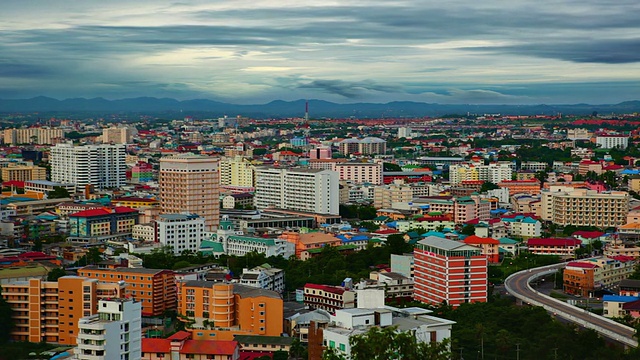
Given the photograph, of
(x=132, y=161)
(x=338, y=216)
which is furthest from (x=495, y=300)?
(x=132, y=161)

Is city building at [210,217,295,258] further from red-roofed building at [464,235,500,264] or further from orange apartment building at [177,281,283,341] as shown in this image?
orange apartment building at [177,281,283,341]

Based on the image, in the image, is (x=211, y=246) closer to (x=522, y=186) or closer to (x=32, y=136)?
(x=522, y=186)

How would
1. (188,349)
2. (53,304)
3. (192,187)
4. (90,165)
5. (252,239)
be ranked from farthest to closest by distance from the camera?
(90,165)
(192,187)
(252,239)
(53,304)
(188,349)

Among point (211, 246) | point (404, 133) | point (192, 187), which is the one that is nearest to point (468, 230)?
point (211, 246)

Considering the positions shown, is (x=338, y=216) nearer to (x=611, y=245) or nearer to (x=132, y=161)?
(x=611, y=245)

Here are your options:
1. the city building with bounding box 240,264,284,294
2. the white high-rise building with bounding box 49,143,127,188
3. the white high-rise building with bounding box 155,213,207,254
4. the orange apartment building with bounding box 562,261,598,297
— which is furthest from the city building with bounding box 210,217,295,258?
the white high-rise building with bounding box 49,143,127,188

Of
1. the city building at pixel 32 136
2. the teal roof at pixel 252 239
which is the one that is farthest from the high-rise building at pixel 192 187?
the city building at pixel 32 136

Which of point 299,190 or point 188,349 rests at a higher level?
point 299,190
